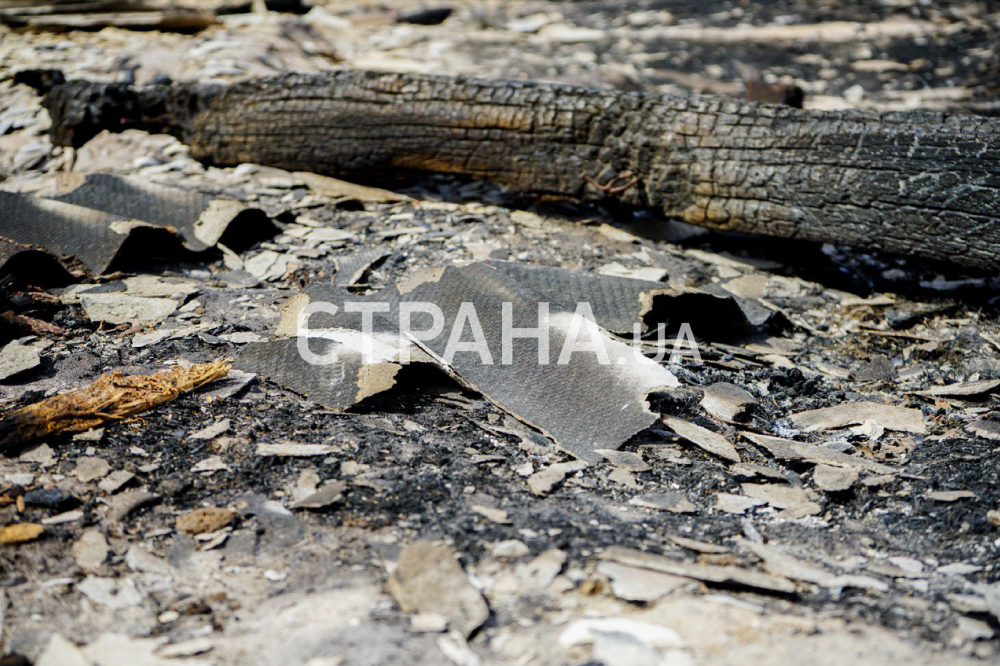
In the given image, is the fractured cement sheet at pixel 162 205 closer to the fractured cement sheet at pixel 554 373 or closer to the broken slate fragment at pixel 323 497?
the fractured cement sheet at pixel 554 373

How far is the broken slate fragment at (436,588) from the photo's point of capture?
4.91 feet

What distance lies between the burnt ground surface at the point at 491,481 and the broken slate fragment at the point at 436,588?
0.11ft

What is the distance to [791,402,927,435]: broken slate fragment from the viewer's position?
2342 millimetres

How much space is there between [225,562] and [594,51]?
5.76 meters

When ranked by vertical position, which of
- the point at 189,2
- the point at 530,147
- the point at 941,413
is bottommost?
the point at 941,413

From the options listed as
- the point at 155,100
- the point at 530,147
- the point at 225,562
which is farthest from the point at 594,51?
the point at 225,562

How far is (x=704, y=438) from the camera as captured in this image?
87.2 inches

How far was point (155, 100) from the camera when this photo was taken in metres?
4.34

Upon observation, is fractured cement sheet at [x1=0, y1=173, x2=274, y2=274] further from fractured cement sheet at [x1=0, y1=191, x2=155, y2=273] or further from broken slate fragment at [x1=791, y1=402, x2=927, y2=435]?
broken slate fragment at [x1=791, y1=402, x2=927, y2=435]

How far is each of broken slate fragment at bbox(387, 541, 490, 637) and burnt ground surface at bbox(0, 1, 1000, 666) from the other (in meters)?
0.03

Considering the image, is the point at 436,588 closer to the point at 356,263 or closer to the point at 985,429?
the point at 985,429

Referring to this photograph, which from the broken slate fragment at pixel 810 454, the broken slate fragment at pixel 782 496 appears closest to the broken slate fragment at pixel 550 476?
the broken slate fragment at pixel 782 496

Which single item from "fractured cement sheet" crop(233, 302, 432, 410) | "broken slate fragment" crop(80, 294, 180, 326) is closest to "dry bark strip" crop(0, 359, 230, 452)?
"fractured cement sheet" crop(233, 302, 432, 410)

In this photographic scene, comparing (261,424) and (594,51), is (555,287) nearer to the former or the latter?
(261,424)
